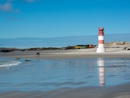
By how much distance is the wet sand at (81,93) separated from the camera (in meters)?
7.37

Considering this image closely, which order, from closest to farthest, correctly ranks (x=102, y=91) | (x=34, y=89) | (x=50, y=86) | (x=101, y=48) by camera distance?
(x=102, y=91) < (x=34, y=89) < (x=50, y=86) < (x=101, y=48)

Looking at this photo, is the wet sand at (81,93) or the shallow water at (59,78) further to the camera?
the shallow water at (59,78)

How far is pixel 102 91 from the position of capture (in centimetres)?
792

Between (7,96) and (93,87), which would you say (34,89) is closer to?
(7,96)

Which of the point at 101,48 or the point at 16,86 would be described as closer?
the point at 16,86

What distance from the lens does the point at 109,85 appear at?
9.06 m

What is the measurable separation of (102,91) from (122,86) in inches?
45.0

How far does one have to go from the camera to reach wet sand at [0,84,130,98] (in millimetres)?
7367

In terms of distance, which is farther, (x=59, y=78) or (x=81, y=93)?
(x=59, y=78)

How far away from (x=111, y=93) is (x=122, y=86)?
1.30 m

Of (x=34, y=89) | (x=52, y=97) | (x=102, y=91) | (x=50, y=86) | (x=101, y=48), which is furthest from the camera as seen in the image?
(x=101, y=48)

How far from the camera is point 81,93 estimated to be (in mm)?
7750

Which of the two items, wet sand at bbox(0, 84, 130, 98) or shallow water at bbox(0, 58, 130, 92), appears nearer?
wet sand at bbox(0, 84, 130, 98)

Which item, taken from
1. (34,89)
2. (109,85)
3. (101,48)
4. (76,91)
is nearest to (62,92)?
(76,91)
